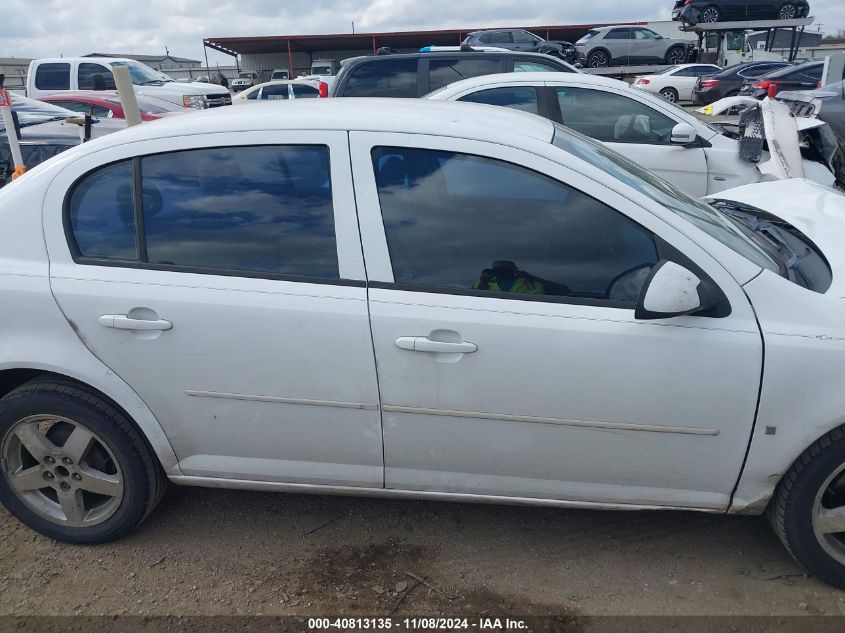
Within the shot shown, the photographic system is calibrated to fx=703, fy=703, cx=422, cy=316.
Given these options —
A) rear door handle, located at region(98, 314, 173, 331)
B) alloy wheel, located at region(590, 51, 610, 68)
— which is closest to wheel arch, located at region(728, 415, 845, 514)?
rear door handle, located at region(98, 314, 173, 331)

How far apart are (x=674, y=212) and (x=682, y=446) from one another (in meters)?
0.84

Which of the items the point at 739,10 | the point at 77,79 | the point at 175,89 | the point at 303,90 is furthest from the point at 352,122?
the point at 739,10

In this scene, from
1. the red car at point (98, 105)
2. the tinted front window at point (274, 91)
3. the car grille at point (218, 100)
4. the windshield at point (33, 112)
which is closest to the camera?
the windshield at point (33, 112)

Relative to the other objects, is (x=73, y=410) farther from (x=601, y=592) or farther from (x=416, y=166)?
(x=601, y=592)

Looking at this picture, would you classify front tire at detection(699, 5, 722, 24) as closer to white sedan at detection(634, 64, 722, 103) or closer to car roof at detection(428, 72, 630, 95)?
white sedan at detection(634, 64, 722, 103)

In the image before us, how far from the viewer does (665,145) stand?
19.8ft

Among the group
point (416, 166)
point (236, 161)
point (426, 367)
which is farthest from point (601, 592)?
point (236, 161)

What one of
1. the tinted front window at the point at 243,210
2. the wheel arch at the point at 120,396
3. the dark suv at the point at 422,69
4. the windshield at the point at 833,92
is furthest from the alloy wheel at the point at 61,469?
the windshield at the point at 833,92

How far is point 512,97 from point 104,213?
446cm

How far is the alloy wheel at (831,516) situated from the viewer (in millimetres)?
2518

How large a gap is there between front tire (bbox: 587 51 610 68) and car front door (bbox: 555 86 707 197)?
2302 cm

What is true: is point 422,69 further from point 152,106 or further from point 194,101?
point 194,101

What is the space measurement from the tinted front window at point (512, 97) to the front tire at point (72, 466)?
4557 millimetres

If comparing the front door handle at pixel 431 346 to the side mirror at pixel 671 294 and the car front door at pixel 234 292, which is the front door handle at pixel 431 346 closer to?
the car front door at pixel 234 292
